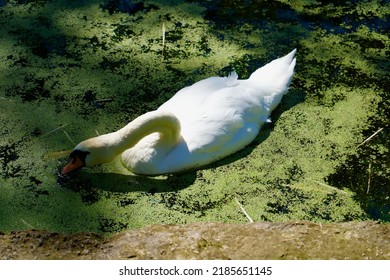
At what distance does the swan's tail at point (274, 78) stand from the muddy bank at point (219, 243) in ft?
4.21

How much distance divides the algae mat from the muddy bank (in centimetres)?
50

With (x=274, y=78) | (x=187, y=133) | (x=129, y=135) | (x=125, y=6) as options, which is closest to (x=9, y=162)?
Answer: (x=129, y=135)

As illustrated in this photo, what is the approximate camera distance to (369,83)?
385 cm

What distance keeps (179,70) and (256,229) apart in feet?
5.73

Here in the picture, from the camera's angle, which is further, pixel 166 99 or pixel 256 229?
pixel 166 99

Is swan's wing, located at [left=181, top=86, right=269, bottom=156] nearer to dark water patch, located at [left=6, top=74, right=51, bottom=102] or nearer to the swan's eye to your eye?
the swan's eye

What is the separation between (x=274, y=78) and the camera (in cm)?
367

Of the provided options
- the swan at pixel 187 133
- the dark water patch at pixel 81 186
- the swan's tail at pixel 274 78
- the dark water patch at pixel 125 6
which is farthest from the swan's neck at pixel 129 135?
the dark water patch at pixel 125 6

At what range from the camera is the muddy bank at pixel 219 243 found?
2250mm

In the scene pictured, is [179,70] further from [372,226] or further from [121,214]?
[372,226]

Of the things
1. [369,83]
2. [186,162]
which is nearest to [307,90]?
[369,83]

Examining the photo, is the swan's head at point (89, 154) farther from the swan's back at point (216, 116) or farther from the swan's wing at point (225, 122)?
the swan's wing at point (225, 122)

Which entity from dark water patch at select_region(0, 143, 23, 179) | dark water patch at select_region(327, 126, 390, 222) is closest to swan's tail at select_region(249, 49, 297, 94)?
dark water patch at select_region(327, 126, 390, 222)

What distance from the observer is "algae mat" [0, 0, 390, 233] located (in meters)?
2.98
